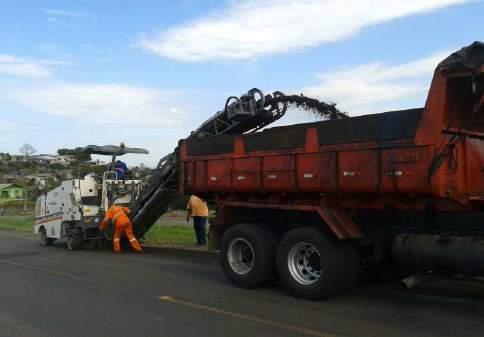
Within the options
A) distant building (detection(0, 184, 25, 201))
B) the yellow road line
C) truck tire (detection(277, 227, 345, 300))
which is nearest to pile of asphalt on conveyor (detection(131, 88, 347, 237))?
truck tire (detection(277, 227, 345, 300))

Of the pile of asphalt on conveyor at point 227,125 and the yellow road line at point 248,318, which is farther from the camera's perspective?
the pile of asphalt on conveyor at point 227,125

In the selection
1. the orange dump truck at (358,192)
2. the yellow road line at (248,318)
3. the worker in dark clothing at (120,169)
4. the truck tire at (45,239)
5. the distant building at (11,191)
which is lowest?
the yellow road line at (248,318)

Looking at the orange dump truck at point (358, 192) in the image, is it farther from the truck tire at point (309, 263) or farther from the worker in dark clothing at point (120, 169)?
the worker in dark clothing at point (120, 169)

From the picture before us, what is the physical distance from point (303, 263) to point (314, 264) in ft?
0.48

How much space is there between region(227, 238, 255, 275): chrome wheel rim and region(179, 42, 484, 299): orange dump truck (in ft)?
0.05

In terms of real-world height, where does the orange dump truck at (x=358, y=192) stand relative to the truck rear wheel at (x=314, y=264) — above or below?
above

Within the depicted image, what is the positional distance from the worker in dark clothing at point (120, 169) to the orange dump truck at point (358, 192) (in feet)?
22.6

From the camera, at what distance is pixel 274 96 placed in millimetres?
10781

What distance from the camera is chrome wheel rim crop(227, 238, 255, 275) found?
29.0ft

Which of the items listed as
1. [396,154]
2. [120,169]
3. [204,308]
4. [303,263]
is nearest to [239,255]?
[303,263]

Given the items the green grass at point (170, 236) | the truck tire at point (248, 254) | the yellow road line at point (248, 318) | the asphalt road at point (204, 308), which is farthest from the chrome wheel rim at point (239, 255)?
the green grass at point (170, 236)

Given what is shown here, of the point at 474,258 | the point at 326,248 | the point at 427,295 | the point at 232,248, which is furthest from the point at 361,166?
the point at 232,248

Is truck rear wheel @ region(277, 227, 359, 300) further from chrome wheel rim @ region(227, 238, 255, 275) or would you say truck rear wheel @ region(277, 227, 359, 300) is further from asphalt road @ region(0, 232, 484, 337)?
chrome wheel rim @ region(227, 238, 255, 275)

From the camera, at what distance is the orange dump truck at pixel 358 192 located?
6.63 m
